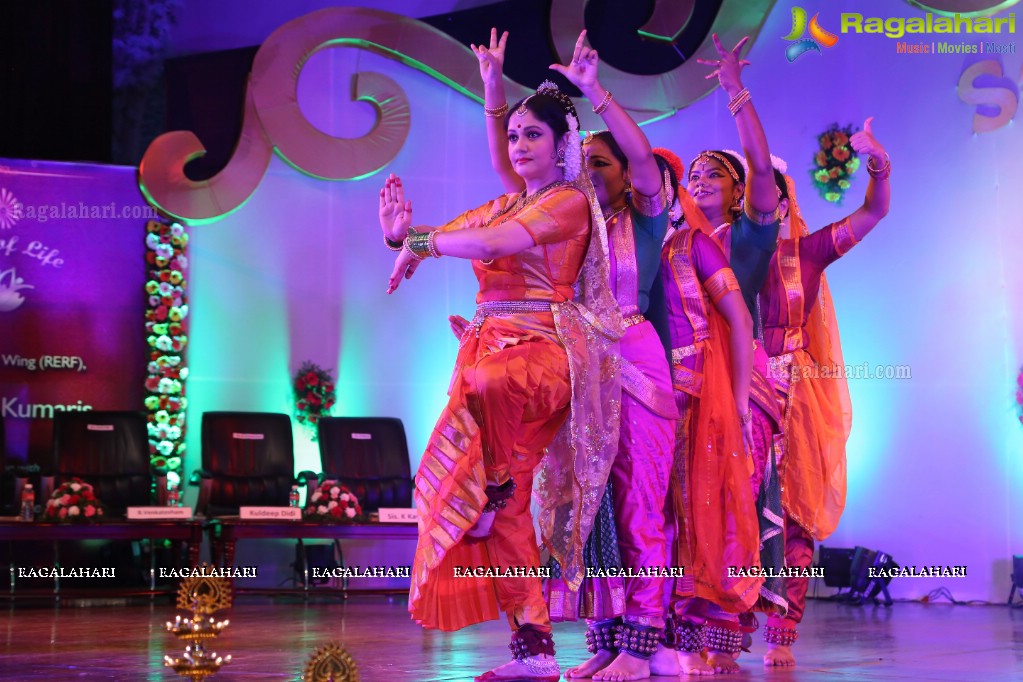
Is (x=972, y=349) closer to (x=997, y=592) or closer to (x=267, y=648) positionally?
(x=997, y=592)

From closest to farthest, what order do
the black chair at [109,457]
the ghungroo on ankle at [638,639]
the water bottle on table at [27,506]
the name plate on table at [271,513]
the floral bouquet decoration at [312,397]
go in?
the ghungroo on ankle at [638,639] → the water bottle on table at [27,506] → the name plate on table at [271,513] → the black chair at [109,457] → the floral bouquet decoration at [312,397]

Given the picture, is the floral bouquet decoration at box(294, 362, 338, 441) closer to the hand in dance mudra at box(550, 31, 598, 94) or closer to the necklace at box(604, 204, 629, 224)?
the necklace at box(604, 204, 629, 224)

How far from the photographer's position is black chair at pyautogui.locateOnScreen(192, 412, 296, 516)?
740 centimetres

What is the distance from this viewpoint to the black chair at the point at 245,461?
24.3 ft

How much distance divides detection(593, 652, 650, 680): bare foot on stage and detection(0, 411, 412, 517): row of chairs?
4642 mm

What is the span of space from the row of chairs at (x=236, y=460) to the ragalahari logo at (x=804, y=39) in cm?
359

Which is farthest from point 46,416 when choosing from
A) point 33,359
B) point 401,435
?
point 401,435

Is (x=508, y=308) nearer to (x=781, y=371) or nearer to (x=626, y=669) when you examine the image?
(x=626, y=669)

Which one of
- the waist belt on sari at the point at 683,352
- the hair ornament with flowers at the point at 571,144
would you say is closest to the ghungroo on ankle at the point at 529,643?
the waist belt on sari at the point at 683,352

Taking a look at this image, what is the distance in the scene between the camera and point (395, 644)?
13.5 feet

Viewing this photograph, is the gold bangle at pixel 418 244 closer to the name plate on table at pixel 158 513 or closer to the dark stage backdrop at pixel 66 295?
the name plate on table at pixel 158 513

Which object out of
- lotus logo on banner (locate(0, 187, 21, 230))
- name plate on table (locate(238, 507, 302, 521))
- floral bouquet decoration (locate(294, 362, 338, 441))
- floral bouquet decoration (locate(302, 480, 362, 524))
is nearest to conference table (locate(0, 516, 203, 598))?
name plate on table (locate(238, 507, 302, 521))

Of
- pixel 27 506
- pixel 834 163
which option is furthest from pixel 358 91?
pixel 27 506

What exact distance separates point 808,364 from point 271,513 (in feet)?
11.9
